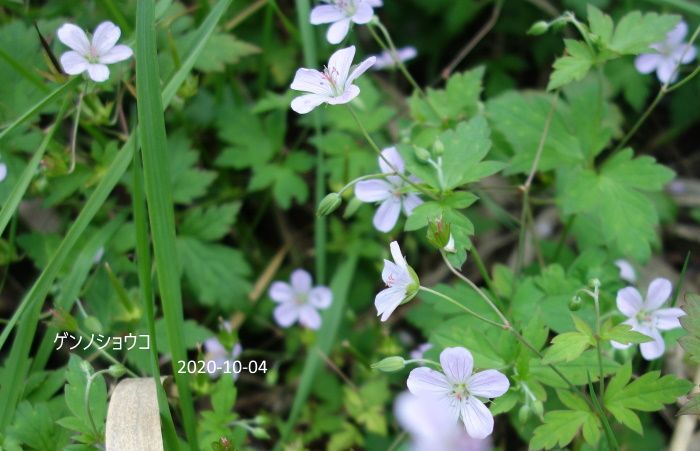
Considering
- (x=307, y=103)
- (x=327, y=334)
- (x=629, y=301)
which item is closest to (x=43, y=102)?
(x=307, y=103)

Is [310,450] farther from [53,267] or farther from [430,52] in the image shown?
[430,52]

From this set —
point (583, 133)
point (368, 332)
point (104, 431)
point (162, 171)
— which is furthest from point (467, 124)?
point (104, 431)

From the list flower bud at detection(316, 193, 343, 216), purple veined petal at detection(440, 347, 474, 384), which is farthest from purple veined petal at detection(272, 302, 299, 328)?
purple veined petal at detection(440, 347, 474, 384)

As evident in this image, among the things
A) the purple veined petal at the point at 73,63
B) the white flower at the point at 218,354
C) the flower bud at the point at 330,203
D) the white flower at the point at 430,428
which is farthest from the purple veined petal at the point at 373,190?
the white flower at the point at 430,428

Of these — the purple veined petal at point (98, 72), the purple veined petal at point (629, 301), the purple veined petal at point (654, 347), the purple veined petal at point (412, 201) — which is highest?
the purple veined petal at point (98, 72)

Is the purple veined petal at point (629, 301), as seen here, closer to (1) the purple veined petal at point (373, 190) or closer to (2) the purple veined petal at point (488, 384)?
(2) the purple veined petal at point (488, 384)
